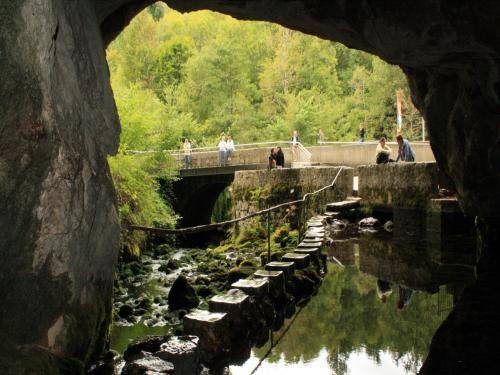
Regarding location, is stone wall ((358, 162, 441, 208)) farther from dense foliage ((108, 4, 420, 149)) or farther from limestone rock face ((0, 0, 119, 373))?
dense foliage ((108, 4, 420, 149))

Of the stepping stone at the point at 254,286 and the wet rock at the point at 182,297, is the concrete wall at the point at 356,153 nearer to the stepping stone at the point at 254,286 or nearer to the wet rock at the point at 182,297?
the wet rock at the point at 182,297

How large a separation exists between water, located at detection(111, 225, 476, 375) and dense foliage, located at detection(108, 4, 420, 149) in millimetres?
21941

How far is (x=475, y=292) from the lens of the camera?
294 inches

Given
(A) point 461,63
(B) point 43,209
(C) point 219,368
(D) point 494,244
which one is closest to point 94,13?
(B) point 43,209

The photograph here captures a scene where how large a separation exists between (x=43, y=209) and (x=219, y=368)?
205 cm

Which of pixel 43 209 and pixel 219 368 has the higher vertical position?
pixel 43 209

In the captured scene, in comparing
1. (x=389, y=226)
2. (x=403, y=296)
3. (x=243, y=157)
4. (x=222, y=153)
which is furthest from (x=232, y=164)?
(x=403, y=296)

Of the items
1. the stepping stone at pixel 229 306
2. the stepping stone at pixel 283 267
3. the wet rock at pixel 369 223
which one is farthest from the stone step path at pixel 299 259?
the wet rock at pixel 369 223

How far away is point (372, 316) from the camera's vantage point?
652cm

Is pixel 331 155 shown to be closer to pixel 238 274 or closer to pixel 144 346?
pixel 238 274

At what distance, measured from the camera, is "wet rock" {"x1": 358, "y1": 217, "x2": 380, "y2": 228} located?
15.4m

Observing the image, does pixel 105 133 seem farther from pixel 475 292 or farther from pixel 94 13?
pixel 475 292

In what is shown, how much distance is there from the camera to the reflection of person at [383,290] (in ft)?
24.3

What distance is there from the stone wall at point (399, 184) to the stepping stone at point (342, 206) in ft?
1.02
